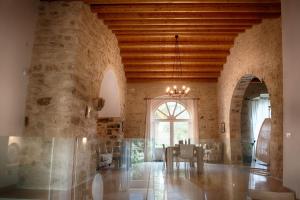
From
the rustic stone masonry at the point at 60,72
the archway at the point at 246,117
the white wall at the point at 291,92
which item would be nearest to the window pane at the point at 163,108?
the archway at the point at 246,117

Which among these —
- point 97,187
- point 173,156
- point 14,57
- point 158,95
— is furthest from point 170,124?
point 14,57

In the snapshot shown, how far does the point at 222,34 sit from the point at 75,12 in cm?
428

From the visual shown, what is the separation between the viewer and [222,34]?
7.67 m

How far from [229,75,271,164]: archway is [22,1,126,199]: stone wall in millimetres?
5142

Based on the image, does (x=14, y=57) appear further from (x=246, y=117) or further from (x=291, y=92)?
(x=246, y=117)

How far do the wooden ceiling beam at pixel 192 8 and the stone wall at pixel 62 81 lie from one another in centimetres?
61

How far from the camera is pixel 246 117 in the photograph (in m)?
9.91

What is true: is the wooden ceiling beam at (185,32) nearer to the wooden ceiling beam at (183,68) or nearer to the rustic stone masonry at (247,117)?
the wooden ceiling beam at (183,68)

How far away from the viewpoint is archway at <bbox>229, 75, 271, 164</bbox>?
29.0 feet

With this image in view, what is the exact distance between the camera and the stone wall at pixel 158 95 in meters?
10.6

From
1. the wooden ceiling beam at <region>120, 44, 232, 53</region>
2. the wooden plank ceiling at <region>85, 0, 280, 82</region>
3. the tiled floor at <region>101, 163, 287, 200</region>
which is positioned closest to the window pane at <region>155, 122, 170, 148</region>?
the wooden plank ceiling at <region>85, 0, 280, 82</region>

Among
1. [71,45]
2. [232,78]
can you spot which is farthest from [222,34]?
[71,45]

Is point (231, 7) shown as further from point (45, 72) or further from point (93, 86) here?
point (45, 72)

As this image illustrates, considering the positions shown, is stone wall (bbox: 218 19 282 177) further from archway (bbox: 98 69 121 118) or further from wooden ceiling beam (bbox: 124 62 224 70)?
archway (bbox: 98 69 121 118)
